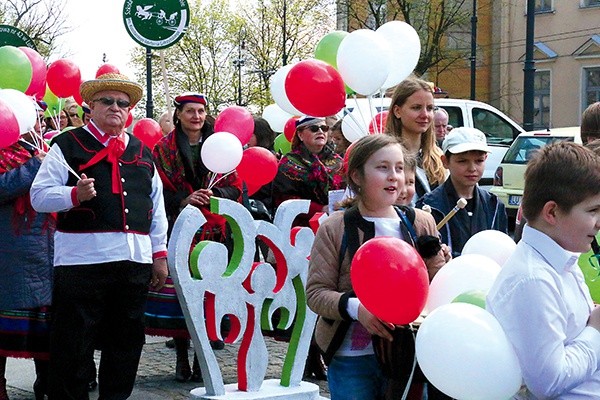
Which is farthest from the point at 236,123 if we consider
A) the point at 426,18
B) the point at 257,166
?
the point at 426,18

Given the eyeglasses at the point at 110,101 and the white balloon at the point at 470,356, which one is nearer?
the white balloon at the point at 470,356

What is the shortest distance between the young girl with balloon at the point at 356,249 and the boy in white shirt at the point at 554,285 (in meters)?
1.13

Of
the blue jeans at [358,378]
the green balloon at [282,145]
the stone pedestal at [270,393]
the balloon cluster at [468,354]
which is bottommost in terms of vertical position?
the stone pedestal at [270,393]

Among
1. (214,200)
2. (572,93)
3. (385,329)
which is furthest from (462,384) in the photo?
(572,93)

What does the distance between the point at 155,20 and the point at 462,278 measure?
18.1ft

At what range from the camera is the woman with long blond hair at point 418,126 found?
16.9 feet

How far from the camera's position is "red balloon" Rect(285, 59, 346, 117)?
550 centimetres

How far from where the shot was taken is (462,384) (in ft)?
8.63

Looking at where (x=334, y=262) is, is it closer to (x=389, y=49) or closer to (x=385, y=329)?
(x=385, y=329)

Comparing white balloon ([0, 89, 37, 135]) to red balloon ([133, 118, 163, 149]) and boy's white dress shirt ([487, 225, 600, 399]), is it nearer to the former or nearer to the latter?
red balloon ([133, 118, 163, 149])

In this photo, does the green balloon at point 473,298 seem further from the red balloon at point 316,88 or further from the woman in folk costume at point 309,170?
the woman in folk costume at point 309,170

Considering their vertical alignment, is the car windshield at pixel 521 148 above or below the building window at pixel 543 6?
below

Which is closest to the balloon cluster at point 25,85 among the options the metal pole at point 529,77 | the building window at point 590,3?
the metal pole at point 529,77

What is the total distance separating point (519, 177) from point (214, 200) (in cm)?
1059
